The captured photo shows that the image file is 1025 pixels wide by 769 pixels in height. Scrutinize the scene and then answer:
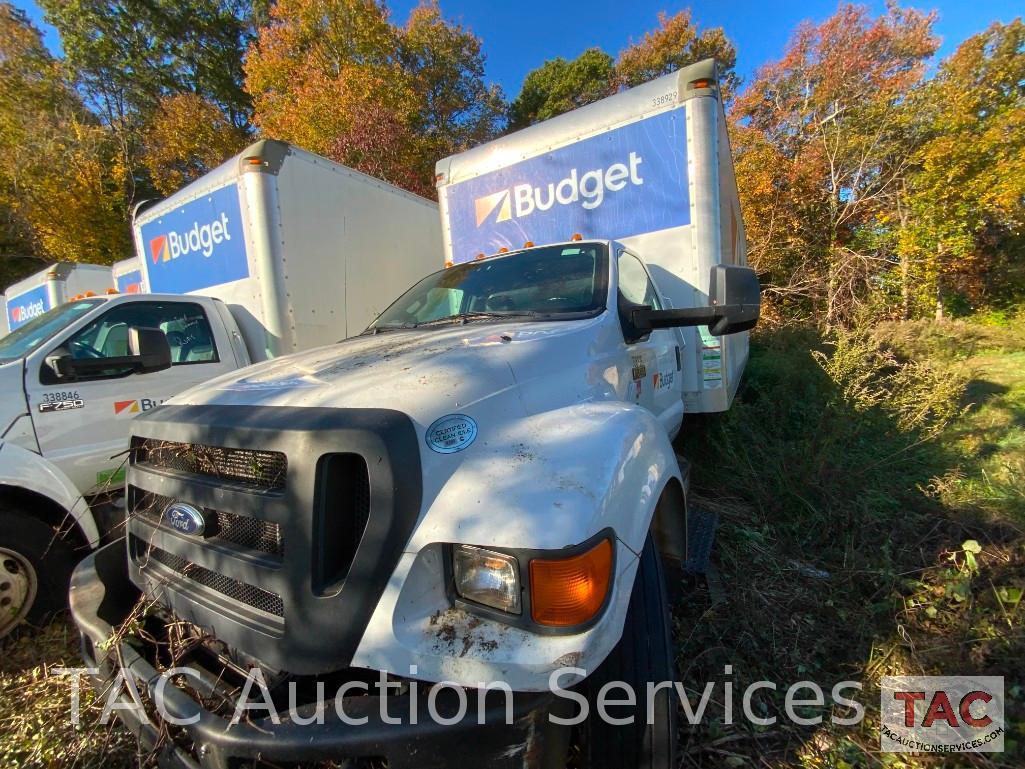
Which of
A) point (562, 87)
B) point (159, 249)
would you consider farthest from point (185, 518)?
point (562, 87)

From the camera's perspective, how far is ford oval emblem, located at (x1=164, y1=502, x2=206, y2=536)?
1.53m

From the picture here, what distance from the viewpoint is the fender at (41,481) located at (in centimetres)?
250

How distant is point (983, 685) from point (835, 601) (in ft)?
2.03

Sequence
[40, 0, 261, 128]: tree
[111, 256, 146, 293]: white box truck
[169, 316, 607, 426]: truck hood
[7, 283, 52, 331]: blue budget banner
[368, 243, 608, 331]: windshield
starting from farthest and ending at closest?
[40, 0, 261, 128]: tree < [7, 283, 52, 331]: blue budget banner < [111, 256, 146, 293]: white box truck < [368, 243, 608, 331]: windshield < [169, 316, 607, 426]: truck hood

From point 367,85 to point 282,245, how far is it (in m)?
10.4

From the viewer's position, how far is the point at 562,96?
20969 millimetres

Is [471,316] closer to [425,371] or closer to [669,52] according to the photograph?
[425,371]

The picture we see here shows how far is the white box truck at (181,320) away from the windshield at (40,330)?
2 cm

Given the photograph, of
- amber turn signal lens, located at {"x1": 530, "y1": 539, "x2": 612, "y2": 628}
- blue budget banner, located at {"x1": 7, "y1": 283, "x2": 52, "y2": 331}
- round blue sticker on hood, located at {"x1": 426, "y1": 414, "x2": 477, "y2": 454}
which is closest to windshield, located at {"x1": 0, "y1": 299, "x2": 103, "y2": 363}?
round blue sticker on hood, located at {"x1": 426, "y1": 414, "x2": 477, "y2": 454}

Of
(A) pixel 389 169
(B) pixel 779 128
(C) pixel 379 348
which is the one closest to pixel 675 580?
(C) pixel 379 348

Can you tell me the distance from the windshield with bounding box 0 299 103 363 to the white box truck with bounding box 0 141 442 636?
19 mm

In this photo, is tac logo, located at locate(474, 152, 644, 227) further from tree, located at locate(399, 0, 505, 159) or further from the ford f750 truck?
tree, located at locate(399, 0, 505, 159)

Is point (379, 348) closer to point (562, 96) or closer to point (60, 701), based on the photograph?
point (60, 701)

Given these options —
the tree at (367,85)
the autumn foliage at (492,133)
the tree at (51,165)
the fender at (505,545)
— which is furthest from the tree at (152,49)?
the fender at (505,545)
